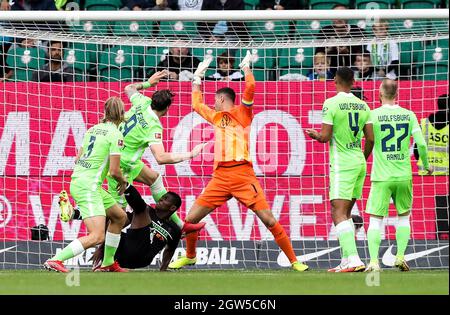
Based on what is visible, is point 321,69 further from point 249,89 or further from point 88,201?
point 88,201

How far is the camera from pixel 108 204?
1276 cm

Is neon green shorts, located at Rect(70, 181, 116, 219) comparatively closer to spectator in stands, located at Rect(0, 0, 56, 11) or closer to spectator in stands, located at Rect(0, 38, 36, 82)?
spectator in stands, located at Rect(0, 38, 36, 82)

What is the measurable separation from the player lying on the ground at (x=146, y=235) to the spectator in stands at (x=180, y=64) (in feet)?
7.92

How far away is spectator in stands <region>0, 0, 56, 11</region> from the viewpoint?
1809 cm

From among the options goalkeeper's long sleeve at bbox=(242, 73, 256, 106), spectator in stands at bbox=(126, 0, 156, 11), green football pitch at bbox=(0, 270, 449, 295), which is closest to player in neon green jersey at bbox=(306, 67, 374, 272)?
green football pitch at bbox=(0, 270, 449, 295)

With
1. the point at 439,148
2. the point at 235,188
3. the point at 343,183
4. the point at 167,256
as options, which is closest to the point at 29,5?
the point at 167,256

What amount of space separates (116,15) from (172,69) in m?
1.89

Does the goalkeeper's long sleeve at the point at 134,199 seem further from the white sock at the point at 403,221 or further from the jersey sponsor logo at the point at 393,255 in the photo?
the jersey sponsor logo at the point at 393,255

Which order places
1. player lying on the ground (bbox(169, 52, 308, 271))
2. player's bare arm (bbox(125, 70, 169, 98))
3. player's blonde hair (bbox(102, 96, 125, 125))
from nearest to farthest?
1. player's blonde hair (bbox(102, 96, 125, 125))
2. player lying on the ground (bbox(169, 52, 308, 271))
3. player's bare arm (bbox(125, 70, 169, 98))

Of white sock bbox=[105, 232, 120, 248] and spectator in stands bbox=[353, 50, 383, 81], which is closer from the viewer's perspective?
white sock bbox=[105, 232, 120, 248]

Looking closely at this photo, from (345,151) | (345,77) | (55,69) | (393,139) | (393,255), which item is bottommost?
(393,255)

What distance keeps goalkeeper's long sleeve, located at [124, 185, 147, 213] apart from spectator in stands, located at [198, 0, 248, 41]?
2691mm

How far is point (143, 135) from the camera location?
44.5 ft

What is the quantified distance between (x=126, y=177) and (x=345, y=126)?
9.49 feet
